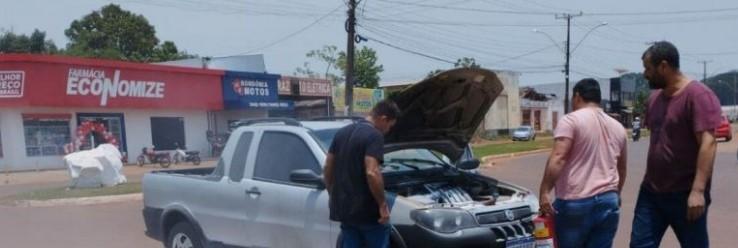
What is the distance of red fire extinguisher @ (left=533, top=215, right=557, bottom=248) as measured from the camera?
4699mm

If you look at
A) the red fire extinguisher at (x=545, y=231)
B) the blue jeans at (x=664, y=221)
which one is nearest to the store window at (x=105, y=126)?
the red fire extinguisher at (x=545, y=231)

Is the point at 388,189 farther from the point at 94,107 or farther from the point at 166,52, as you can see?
the point at 166,52

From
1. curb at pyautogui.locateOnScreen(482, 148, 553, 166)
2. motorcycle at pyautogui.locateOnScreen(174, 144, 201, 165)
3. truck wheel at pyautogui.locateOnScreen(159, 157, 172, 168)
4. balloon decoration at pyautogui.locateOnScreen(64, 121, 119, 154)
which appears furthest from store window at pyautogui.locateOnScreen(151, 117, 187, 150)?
curb at pyautogui.locateOnScreen(482, 148, 553, 166)

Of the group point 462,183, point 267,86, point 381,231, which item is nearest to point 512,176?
point 462,183

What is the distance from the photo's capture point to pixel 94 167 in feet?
56.2

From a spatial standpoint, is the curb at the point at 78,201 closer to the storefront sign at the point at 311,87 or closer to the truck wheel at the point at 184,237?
the truck wheel at the point at 184,237

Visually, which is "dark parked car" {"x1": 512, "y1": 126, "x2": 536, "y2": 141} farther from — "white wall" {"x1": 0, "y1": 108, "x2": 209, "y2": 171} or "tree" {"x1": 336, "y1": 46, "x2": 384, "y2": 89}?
"white wall" {"x1": 0, "y1": 108, "x2": 209, "y2": 171}

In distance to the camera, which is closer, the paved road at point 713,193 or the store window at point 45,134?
the paved road at point 713,193

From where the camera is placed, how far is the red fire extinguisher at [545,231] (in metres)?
4.70

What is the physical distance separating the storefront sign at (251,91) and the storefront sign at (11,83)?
33.3 feet

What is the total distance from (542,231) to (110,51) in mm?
54978

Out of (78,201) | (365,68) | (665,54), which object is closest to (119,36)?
(365,68)

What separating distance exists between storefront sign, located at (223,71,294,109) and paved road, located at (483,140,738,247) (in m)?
14.6

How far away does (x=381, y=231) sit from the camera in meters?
4.75
